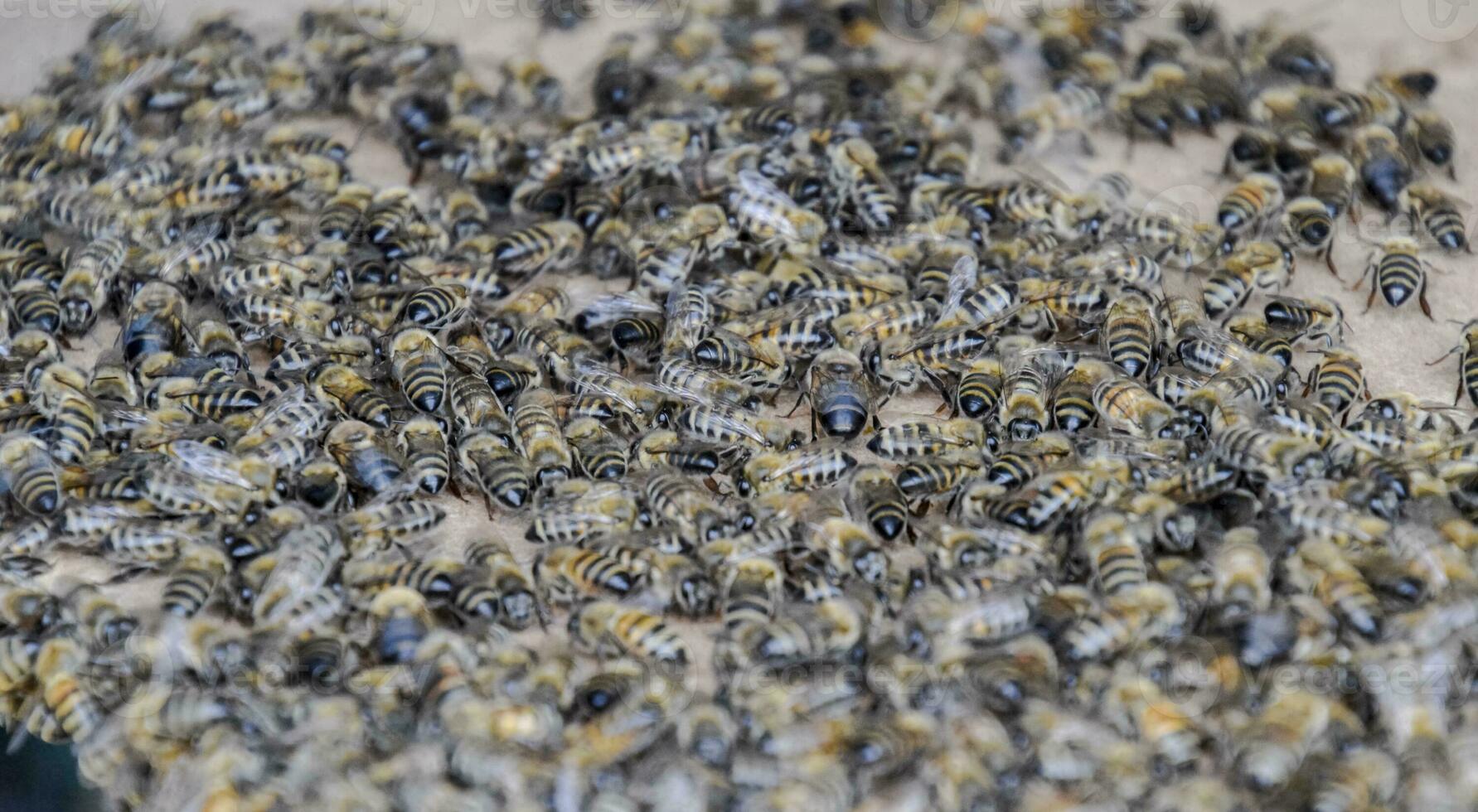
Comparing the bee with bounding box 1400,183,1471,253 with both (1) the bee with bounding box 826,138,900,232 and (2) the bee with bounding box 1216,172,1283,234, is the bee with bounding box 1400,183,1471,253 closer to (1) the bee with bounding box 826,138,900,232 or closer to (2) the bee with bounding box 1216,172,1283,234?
(2) the bee with bounding box 1216,172,1283,234

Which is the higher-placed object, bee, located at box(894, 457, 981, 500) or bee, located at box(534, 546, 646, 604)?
bee, located at box(534, 546, 646, 604)

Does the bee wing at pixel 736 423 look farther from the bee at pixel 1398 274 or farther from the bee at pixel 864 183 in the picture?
the bee at pixel 1398 274

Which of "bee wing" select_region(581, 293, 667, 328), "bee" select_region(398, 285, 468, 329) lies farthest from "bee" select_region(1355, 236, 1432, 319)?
"bee" select_region(398, 285, 468, 329)

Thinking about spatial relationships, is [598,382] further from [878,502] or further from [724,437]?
[878,502]

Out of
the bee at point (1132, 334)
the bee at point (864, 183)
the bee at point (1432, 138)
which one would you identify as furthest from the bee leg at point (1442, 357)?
the bee at point (864, 183)

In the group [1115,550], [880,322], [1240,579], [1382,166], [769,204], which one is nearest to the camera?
[1240,579]

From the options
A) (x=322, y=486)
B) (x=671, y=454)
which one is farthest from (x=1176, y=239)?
(x=322, y=486)

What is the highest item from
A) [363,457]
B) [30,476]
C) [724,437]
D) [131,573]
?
[30,476]
